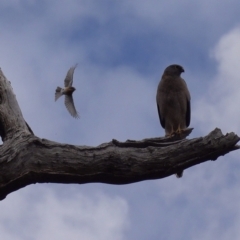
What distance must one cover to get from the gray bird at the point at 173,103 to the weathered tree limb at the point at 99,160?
16.1 feet

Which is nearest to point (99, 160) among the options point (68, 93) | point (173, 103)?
point (173, 103)

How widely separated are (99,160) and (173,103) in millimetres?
5182

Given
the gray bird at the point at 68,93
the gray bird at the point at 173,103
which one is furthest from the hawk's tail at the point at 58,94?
the gray bird at the point at 173,103

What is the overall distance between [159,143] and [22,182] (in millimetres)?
1320

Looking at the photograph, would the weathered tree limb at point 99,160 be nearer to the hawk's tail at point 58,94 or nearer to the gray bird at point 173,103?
the gray bird at point 173,103

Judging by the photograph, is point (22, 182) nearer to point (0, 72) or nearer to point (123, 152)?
point (123, 152)

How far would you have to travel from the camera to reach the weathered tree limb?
489 centimetres

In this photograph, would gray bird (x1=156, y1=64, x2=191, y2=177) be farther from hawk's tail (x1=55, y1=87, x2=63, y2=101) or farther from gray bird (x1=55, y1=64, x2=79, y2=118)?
hawk's tail (x1=55, y1=87, x2=63, y2=101)

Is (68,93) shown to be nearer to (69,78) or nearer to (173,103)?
(69,78)

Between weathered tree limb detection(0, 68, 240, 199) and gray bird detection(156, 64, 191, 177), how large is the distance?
16.1 ft

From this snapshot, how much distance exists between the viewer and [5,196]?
4.95m

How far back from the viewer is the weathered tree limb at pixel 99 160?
489 centimetres

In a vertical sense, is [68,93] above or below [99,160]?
above

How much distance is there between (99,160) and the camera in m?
4.97
